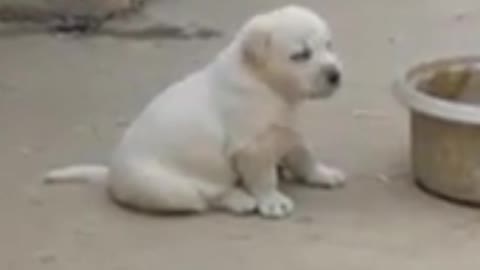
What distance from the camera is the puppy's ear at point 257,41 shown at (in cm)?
304

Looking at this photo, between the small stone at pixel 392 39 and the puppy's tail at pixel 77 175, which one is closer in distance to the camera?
the puppy's tail at pixel 77 175

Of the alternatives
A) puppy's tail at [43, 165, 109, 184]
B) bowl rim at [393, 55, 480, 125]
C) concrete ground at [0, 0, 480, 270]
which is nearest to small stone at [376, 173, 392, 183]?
concrete ground at [0, 0, 480, 270]

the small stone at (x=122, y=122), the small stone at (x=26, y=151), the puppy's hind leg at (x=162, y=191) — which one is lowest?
the small stone at (x=122, y=122)

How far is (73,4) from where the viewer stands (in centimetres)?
498

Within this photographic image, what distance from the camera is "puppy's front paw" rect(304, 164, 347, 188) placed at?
329 centimetres

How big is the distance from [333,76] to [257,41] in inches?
7.3

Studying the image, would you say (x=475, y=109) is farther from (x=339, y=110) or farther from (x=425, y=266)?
(x=339, y=110)

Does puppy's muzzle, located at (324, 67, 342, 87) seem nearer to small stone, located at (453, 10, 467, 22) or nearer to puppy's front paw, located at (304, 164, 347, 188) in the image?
puppy's front paw, located at (304, 164, 347, 188)

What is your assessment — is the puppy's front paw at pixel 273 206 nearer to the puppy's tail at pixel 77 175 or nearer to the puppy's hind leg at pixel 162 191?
the puppy's hind leg at pixel 162 191

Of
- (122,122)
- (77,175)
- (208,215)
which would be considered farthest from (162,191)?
(122,122)

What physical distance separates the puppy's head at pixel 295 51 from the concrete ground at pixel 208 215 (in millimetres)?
305

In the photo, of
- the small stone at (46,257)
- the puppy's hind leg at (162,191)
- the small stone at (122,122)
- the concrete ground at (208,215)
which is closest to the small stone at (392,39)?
the concrete ground at (208,215)

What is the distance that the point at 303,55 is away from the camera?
3.04 meters

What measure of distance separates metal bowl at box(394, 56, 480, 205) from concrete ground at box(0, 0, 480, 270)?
49 mm
